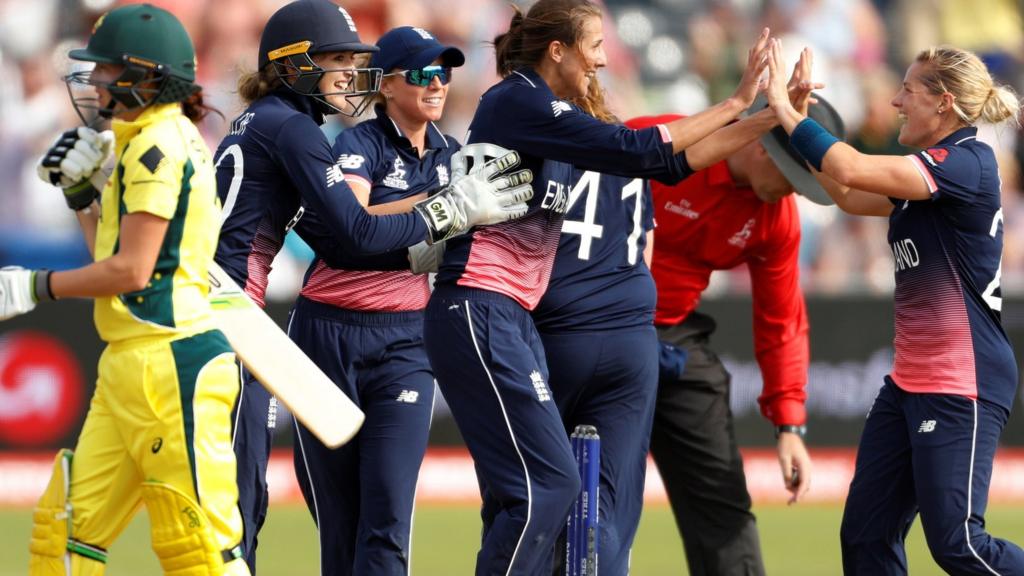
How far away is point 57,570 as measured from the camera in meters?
4.15

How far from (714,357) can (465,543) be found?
8.34 feet

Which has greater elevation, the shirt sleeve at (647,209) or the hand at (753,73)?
the hand at (753,73)

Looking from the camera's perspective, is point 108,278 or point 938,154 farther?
point 938,154

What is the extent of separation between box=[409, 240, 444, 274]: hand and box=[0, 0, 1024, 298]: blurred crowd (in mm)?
4843

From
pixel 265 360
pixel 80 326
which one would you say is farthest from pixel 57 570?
pixel 80 326

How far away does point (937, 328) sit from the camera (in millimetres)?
5117

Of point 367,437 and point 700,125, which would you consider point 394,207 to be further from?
point 700,125

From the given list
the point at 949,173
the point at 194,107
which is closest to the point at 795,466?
the point at 949,173

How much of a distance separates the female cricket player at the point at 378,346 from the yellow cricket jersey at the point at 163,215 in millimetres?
1279

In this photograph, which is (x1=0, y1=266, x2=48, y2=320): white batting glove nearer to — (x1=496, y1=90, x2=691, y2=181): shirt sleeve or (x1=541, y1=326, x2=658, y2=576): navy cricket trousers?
(x1=496, y1=90, x2=691, y2=181): shirt sleeve

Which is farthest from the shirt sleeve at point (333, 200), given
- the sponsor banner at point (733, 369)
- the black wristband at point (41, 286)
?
the sponsor banner at point (733, 369)

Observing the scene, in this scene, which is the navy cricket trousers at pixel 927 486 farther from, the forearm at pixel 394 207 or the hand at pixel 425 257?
the forearm at pixel 394 207

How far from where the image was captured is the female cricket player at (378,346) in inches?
211

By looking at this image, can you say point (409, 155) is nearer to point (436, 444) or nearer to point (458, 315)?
point (458, 315)
